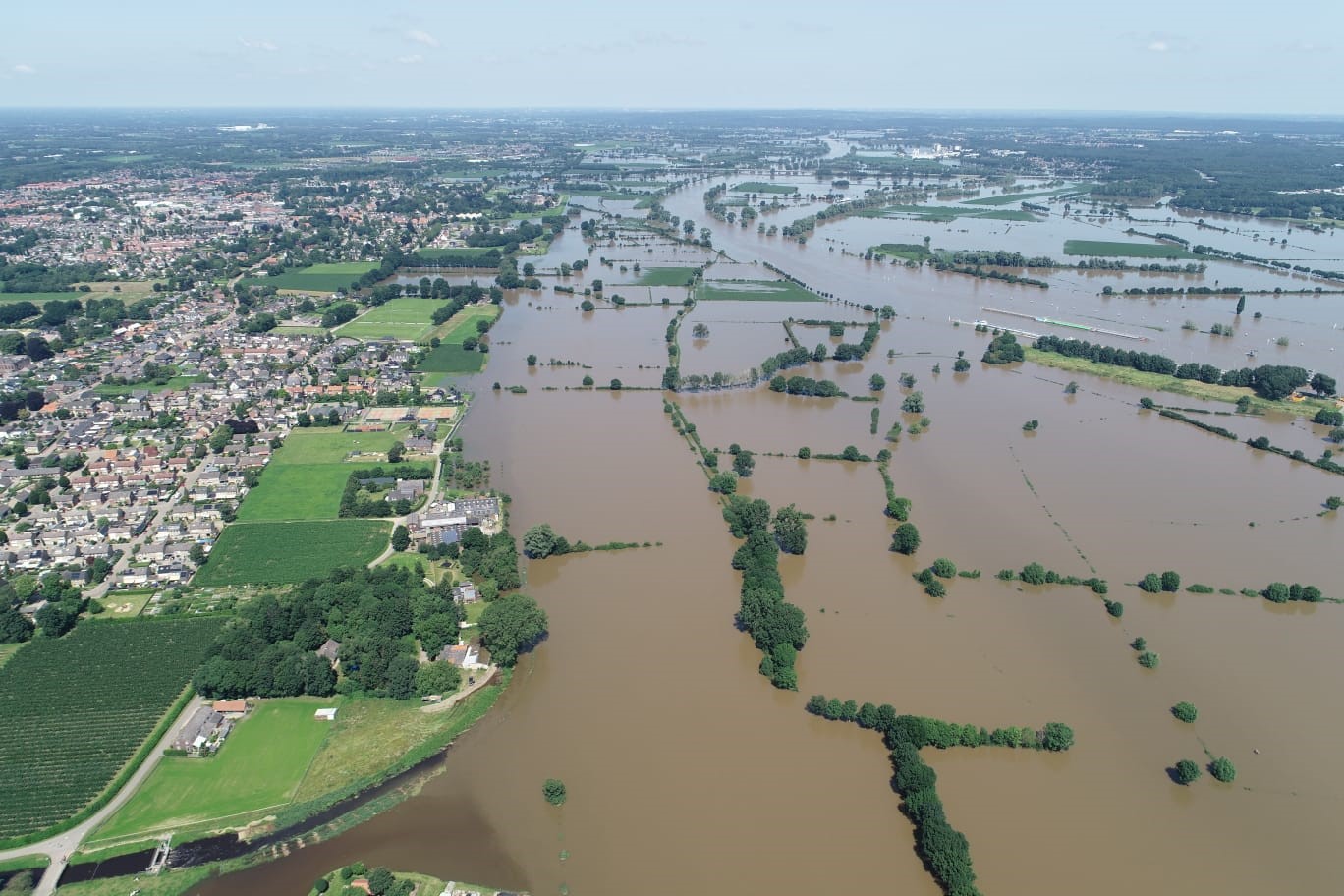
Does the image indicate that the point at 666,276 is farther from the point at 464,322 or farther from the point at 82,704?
the point at 82,704

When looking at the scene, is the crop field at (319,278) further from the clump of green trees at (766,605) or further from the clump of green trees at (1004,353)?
the clump of green trees at (1004,353)

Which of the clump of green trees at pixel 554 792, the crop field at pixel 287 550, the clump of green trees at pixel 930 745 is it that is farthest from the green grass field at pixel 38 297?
the clump of green trees at pixel 930 745

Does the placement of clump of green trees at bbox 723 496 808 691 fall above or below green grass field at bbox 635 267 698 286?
below

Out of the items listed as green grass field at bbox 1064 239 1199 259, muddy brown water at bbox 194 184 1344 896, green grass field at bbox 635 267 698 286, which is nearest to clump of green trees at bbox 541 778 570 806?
muddy brown water at bbox 194 184 1344 896

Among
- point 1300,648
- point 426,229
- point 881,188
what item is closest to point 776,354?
point 1300,648

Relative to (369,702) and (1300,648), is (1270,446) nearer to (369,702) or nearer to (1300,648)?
(1300,648)

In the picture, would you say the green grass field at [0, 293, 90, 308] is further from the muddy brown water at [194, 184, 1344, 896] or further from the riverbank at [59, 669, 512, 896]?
the riverbank at [59, 669, 512, 896]

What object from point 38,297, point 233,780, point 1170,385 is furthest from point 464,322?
point 1170,385
